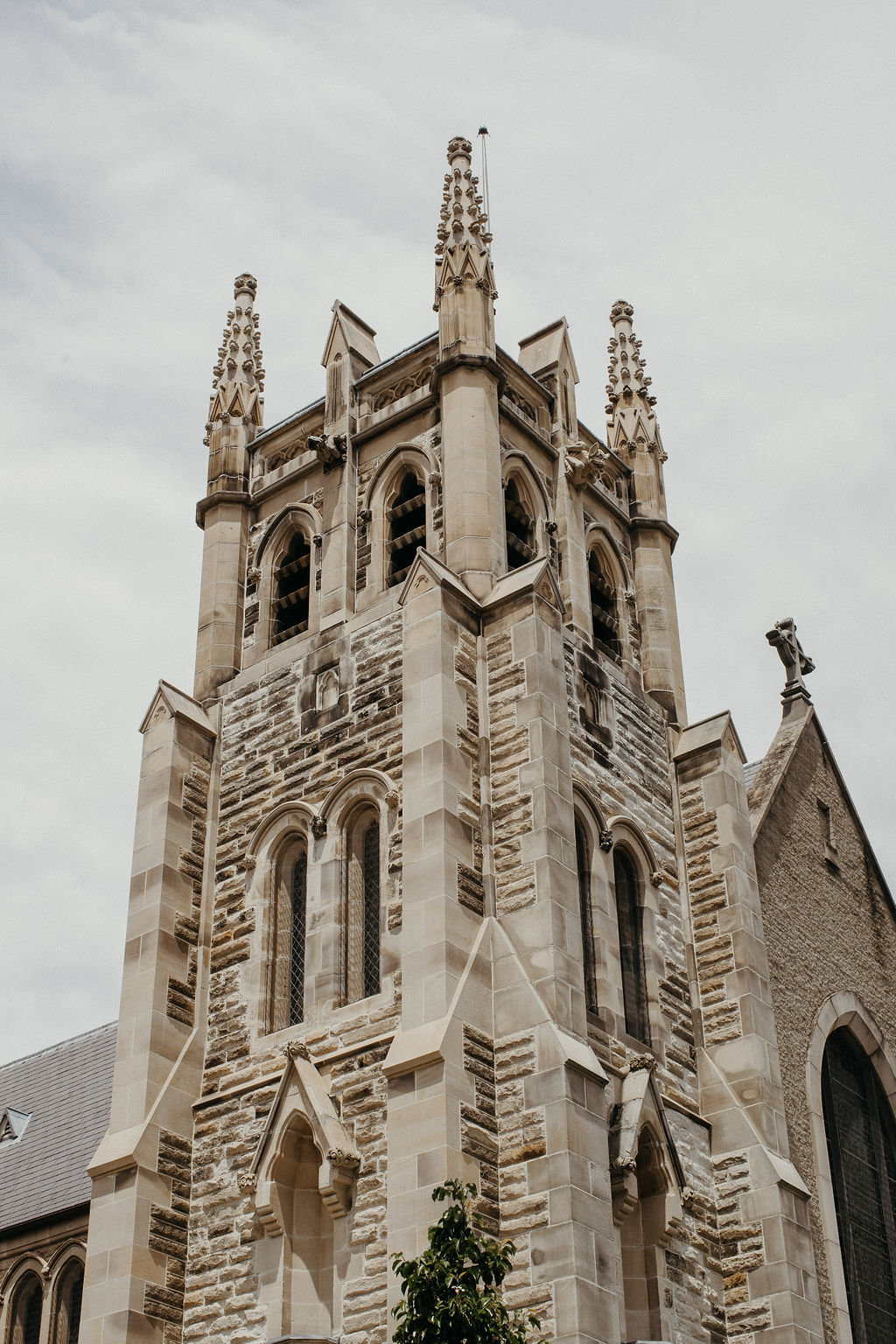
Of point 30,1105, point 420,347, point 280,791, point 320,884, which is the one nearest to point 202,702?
point 280,791

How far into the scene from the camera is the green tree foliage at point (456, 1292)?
13.8m

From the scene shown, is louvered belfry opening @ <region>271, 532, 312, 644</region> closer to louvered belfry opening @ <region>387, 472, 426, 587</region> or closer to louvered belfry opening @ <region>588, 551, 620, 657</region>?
louvered belfry opening @ <region>387, 472, 426, 587</region>

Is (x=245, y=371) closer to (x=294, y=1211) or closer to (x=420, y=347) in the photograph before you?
(x=420, y=347)

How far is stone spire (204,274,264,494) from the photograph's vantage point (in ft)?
87.8

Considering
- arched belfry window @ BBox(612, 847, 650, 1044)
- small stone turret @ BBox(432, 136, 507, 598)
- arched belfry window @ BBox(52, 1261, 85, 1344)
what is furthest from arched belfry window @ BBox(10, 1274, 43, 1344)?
small stone turret @ BBox(432, 136, 507, 598)

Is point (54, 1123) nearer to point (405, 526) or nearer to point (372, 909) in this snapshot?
point (372, 909)

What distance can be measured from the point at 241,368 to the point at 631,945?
1145cm

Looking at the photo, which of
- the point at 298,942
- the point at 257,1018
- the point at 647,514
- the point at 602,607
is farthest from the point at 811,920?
the point at 257,1018

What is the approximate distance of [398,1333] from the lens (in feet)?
46.3

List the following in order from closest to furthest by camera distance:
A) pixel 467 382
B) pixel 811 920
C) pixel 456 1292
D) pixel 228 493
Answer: pixel 456 1292 → pixel 467 382 → pixel 811 920 → pixel 228 493

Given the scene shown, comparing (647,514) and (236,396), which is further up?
(236,396)

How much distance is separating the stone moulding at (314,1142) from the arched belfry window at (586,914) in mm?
3292

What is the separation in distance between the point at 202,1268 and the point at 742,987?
751 centimetres

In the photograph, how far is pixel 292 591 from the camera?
2542 cm
